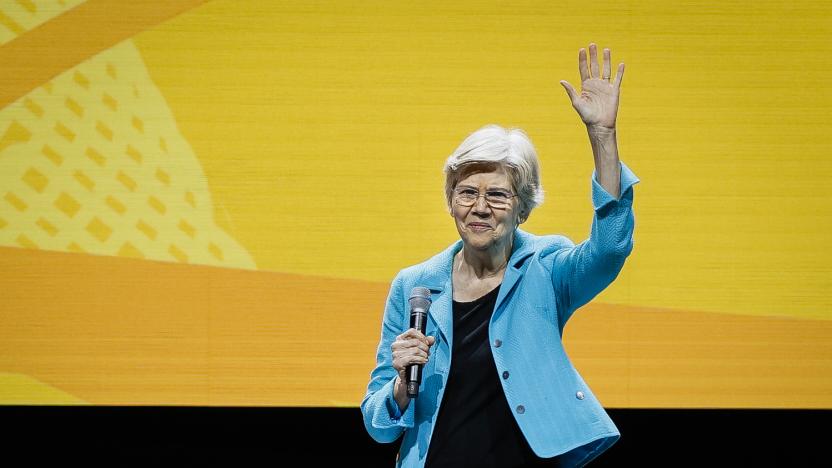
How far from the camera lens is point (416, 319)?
1.82 metres

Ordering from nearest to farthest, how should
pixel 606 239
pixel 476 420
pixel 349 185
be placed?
pixel 606 239 < pixel 476 420 < pixel 349 185

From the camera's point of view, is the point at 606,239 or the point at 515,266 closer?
the point at 606,239

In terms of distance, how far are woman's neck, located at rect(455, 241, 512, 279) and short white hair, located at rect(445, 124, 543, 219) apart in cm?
9

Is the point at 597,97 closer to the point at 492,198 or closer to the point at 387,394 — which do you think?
the point at 492,198

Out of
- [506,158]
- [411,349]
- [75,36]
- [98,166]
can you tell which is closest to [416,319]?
[411,349]

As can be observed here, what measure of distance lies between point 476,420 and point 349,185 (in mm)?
1984

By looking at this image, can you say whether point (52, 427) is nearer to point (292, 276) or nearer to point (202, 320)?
point (202, 320)

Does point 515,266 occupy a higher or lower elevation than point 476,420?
higher

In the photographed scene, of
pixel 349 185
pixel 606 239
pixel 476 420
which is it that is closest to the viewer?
pixel 606 239

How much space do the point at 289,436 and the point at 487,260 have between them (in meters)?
2.07

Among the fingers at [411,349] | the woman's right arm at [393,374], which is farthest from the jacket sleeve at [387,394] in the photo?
the fingers at [411,349]

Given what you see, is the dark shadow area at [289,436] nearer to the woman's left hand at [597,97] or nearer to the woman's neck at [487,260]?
the woman's neck at [487,260]

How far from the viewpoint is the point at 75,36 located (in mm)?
3707

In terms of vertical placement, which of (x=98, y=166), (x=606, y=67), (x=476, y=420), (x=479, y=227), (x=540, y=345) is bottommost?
(x=476, y=420)
